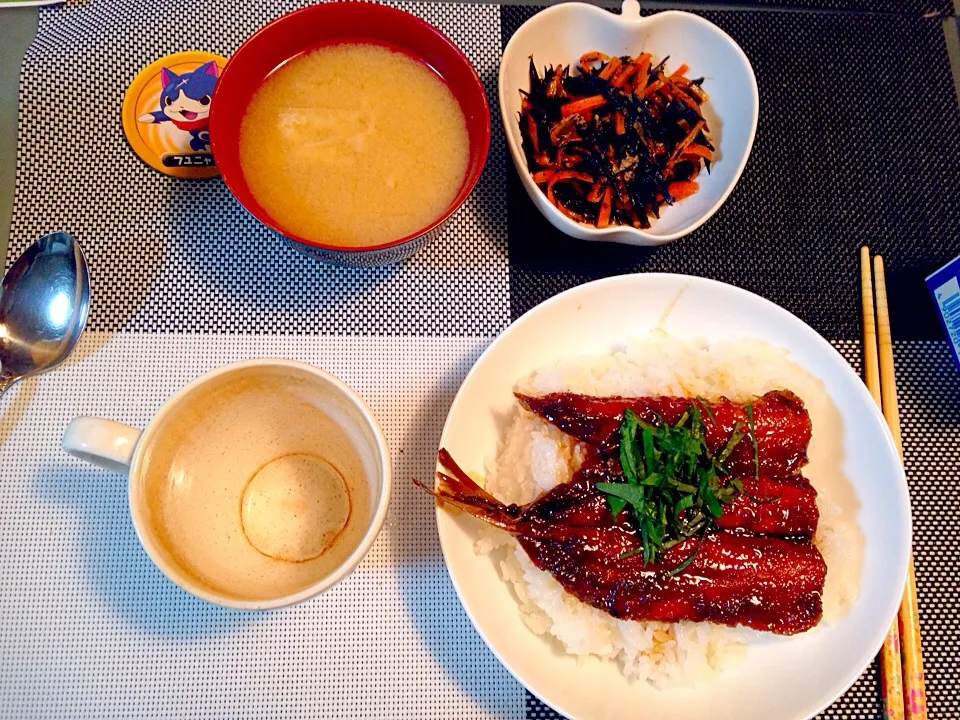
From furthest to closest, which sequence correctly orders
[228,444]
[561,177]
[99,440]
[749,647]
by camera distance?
[561,177]
[749,647]
[228,444]
[99,440]

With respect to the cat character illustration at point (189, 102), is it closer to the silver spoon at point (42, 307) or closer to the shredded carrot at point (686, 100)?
the silver spoon at point (42, 307)

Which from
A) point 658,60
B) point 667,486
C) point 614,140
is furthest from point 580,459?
point 658,60

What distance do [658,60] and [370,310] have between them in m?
0.96

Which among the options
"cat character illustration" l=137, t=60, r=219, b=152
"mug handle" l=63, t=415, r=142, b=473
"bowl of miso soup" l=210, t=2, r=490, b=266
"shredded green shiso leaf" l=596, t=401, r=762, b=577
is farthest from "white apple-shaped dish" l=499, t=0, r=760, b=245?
"mug handle" l=63, t=415, r=142, b=473

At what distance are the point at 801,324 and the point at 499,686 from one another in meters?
1.01

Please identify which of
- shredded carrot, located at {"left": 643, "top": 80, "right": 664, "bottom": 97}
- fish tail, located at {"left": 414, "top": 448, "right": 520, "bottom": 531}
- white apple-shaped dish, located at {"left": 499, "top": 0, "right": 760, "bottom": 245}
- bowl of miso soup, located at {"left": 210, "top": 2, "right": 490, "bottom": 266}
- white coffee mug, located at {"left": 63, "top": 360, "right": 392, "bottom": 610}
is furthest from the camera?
shredded carrot, located at {"left": 643, "top": 80, "right": 664, "bottom": 97}

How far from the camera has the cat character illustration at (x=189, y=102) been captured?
169cm

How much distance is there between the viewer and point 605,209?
1587mm

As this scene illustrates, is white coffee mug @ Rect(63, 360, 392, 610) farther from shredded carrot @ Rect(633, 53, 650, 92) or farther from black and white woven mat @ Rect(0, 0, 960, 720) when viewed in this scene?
shredded carrot @ Rect(633, 53, 650, 92)

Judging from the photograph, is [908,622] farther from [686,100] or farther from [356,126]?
[356,126]

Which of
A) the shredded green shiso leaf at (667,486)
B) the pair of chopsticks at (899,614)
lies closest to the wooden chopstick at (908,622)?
the pair of chopsticks at (899,614)

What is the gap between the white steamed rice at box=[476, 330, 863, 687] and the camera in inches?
54.6

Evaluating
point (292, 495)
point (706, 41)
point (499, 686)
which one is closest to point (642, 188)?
point (706, 41)

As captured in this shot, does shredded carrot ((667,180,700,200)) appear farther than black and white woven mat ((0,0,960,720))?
Yes
